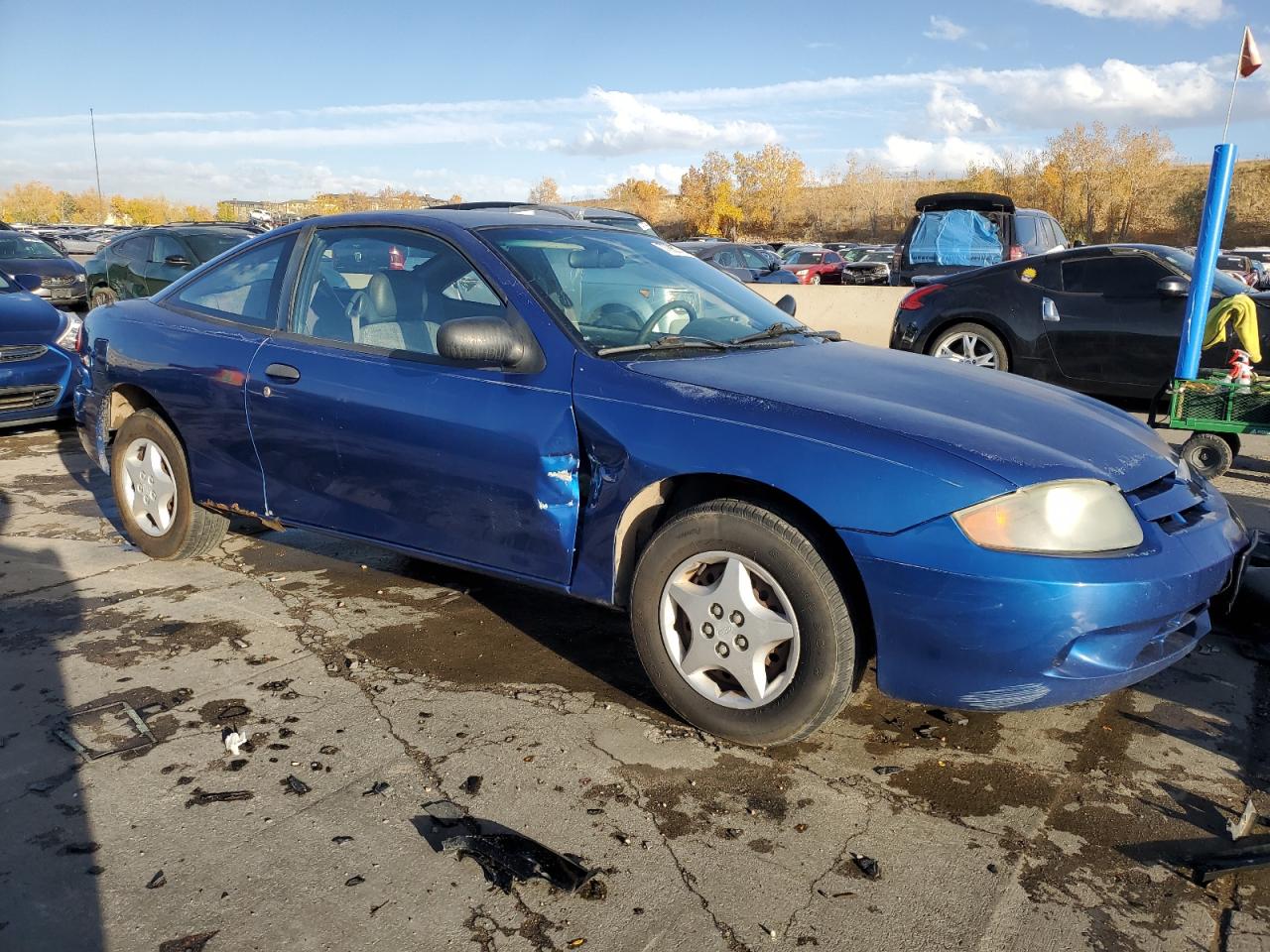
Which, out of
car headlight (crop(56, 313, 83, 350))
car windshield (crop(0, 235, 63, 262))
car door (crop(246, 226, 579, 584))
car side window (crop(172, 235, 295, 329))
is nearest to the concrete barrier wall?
car headlight (crop(56, 313, 83, 350))

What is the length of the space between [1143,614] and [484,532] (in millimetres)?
2052

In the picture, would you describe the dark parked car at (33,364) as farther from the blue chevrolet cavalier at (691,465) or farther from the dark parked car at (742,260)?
the dark parked car at (742,260)

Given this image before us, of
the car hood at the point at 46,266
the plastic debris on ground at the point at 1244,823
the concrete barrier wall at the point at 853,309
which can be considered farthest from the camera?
the car hood at the point at 46,266

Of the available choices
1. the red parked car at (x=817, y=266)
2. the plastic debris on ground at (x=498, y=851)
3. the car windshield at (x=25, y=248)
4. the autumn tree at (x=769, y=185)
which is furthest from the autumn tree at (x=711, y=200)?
the plastic debris on ground at (x=498, y=851)

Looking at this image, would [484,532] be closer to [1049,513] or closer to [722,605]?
[722,605]

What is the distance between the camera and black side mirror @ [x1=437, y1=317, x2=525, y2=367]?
3330 mm

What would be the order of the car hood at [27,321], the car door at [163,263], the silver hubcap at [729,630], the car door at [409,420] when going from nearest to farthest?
the silver hubcap at [729,630]
the car door at [409,420]
the car hood at [27,321]
the car door at [163,263]

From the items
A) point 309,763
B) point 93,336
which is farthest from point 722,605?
point 93,336

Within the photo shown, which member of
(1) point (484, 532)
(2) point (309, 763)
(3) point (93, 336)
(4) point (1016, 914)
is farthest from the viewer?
(3) point (93, 336)

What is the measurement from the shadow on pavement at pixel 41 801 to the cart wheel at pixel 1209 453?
646 cm

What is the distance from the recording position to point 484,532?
347cm

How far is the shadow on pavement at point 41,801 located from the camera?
2.28 m

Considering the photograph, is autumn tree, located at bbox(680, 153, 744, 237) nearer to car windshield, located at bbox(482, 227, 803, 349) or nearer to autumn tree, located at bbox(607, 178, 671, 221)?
autumn tree, located at bbox(607, 178, 671, 221)

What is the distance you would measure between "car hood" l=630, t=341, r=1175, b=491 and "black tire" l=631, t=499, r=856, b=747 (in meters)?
0.40
